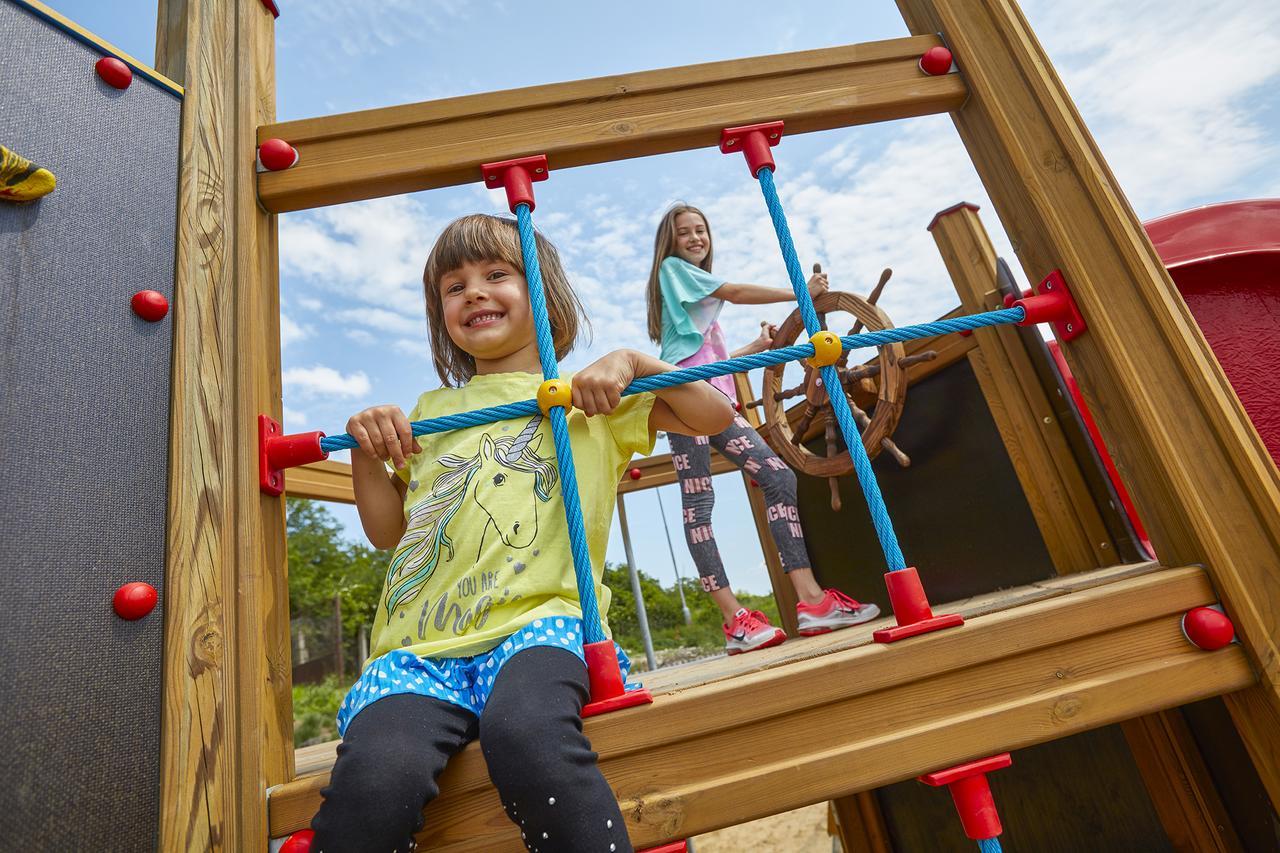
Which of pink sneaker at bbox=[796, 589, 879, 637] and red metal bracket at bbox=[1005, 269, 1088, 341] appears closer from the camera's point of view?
red metal bracket at bbox=[1005, 269, 1088, 341]

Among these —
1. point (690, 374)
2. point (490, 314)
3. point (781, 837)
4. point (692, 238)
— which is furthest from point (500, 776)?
point (781, 837)

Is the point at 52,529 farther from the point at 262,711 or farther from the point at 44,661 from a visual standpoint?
the point at 262,711

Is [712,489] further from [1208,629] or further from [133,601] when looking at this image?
[133,601]

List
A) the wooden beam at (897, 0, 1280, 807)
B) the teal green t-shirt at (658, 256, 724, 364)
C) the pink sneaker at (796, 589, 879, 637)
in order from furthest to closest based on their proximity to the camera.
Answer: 1. the teal green t-shirt at (658, 256, 724, 364)
2. the pink sneaker at (796, 589, 879, 637)
3. the wooden beam at (897, 0, 1280, 807)

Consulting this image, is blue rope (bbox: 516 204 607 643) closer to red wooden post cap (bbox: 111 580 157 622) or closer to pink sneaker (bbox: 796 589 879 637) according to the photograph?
red wooden post cap (bbox: 111 580 157 622)

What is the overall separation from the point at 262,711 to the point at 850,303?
6.84 ft

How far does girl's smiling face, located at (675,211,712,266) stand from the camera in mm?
2410

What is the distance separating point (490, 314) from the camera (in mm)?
1372

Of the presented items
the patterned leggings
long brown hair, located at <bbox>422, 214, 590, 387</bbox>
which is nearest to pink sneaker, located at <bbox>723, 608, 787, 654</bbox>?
the patterned leggings

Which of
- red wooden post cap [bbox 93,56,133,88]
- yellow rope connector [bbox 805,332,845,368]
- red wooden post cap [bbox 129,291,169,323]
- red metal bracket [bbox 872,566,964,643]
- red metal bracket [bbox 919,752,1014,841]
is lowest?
red metal bracket [bbox 919,752,1014,841]

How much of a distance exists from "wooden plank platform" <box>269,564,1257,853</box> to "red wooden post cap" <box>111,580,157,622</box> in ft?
0.96

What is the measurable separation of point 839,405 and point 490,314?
0.70 metres

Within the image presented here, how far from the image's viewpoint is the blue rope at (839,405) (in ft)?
3.30

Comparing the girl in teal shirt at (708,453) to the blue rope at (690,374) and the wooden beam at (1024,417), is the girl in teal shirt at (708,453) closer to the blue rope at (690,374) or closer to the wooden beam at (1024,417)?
the wooden beam at (1024,417)
